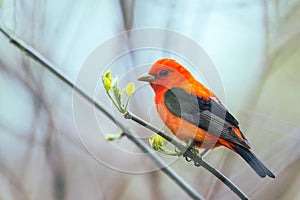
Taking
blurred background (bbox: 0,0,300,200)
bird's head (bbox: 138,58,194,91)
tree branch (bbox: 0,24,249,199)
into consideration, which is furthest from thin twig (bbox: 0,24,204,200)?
blurred background (bbox: 0,0,300,200)

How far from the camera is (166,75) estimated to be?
2.00ft

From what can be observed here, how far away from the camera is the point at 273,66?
1.09 m

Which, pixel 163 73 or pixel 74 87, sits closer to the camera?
pixel 74 87

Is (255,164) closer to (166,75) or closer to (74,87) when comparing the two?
(166,75)

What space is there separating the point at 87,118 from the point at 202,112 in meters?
0.33

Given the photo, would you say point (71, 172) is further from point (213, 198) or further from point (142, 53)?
point (142, 53)

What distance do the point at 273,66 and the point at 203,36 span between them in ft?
0.75

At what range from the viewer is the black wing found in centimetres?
62

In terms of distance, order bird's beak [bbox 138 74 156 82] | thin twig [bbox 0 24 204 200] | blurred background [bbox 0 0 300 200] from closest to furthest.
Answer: thin twig [bbox 0 24 204 200] → bird's beak [bbox 138 74 156 82] → blurred background [bbox 0 0 300 200]

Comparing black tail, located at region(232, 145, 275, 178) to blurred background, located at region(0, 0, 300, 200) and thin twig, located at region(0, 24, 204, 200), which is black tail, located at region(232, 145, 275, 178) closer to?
thin twig, located at region(0, 24, 204, 200)

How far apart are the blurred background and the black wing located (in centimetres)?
30

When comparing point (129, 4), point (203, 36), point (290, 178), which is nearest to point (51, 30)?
point (129, 4)

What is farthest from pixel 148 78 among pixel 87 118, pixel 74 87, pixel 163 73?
pixel 87 118

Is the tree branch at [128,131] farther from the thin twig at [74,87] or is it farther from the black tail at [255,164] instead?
the black tail at [255,164]
